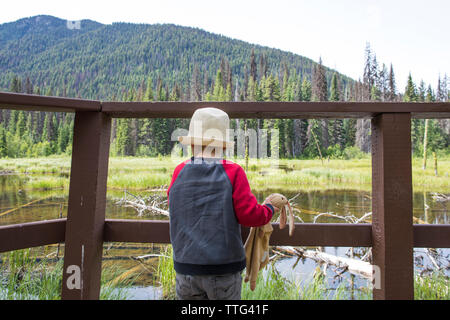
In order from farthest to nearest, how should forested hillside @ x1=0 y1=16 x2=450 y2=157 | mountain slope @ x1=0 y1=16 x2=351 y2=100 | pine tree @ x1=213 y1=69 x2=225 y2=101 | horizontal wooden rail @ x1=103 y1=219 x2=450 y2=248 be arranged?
mountain slope @ x1=0 y1=16 x2=351 y2=100
pine tree @ x1=213 y1=69 x2=225 y2=101
forested hillside @ x1=0 y1=16 x2=450 y2=157
horizontal wooden rail @ x1=103 y1=219 x2=450 y2=248

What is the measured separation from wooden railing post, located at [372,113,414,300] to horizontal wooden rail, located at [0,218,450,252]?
93mm

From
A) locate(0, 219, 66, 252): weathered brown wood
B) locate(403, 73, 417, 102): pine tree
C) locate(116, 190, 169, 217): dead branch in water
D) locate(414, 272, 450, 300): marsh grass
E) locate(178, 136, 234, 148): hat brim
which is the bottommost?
locate(414, 272, 450, 300): marsh grass

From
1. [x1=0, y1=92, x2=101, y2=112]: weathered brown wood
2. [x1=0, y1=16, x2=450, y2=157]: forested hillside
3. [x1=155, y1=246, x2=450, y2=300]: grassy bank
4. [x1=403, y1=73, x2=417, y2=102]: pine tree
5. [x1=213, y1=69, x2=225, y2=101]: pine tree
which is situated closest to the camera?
[x1=0, y1=92, x2=101, y2=112]: weathered brown wood

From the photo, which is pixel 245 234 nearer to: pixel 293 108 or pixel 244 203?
pixel 244 203

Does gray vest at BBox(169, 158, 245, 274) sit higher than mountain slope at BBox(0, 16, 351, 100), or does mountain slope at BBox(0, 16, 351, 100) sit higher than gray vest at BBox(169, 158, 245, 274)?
mountain slope at BBox(0, 16, 351, 100)

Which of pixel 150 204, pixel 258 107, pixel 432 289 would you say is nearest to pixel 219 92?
pixel 150 204

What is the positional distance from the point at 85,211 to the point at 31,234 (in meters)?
0.23

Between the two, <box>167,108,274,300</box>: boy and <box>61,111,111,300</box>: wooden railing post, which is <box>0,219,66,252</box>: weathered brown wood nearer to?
<box>61,111,111,300</box>: wooden railing post

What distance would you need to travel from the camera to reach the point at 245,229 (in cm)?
128

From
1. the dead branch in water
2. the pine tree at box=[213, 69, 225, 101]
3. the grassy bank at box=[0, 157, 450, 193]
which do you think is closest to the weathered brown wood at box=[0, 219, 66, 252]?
the dead branch in water

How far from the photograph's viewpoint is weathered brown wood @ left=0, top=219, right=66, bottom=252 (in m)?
1.16

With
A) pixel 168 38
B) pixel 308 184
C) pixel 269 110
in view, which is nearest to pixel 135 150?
pixel 308 184

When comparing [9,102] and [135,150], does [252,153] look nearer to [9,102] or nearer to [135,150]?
[9,102]

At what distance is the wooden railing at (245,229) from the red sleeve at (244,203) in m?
0.34
